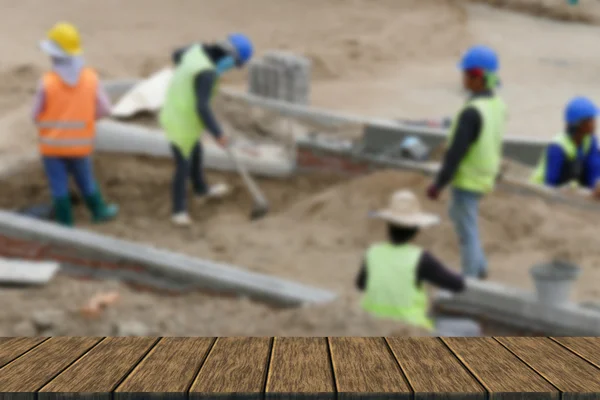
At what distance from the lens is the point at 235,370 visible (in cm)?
147

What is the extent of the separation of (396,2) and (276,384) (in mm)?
19398

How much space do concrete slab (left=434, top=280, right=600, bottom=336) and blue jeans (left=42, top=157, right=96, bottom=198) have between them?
10.4 feet

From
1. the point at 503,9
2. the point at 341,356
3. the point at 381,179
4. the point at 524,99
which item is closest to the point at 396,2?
the point at 503,9

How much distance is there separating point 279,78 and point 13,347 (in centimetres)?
845

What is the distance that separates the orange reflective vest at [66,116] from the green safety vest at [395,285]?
3.20 m

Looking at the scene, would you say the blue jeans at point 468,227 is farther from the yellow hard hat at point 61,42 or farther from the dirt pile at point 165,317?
the yellow hard hat at point 61,42

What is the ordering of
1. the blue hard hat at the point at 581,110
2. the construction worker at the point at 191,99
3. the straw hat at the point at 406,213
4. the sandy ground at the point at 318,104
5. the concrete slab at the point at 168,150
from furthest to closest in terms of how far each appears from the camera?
the concrete slab at the point at 168,150
the construction worker at the point at 191,99
the blue hard hat at the point at 581,110
the sandy ground at the point at 318,104
the straw hat at the point at 406,213

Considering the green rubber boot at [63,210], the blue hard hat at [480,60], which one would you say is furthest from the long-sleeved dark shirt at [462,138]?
the green rubber boot at [63,210]

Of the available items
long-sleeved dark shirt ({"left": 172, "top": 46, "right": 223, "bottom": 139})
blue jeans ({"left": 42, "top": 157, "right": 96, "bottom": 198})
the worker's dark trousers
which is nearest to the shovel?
the worker's dark trousers

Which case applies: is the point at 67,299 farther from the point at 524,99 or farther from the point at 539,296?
the point at 524,99

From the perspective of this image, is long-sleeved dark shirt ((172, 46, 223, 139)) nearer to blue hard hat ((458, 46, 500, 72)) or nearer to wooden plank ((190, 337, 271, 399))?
blue hard hat ((458, 46, 500, 72))

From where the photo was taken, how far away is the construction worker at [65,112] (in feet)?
18.8

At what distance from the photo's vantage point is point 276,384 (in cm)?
140

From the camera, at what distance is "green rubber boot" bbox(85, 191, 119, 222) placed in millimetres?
6318
